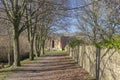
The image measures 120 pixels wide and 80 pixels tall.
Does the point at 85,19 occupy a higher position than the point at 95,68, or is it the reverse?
the point at 85,19

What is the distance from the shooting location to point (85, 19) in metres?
39.3

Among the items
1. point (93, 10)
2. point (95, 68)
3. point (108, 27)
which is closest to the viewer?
point (95, 68)

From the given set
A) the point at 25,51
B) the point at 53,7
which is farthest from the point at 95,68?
the point at 25,51

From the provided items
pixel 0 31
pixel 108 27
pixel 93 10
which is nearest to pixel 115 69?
pixel 108 27

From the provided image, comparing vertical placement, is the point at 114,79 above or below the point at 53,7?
below

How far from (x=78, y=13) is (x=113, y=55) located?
96.8ft

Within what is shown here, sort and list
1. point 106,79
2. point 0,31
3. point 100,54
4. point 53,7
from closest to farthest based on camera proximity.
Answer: point 106,79, point 100,54, point 53,7, point 0,31

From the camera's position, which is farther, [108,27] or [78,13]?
[78,13]

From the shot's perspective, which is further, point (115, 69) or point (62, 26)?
point (62, 26)

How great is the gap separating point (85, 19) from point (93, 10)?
5188mm

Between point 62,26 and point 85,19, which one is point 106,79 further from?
point 62,26

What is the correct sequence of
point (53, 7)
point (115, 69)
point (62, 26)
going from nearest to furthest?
point (115, 69), point (53, 7), point (62, 26)

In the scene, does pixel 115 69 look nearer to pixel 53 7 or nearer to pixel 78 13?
pixel 53 7

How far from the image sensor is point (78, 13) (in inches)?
1608
